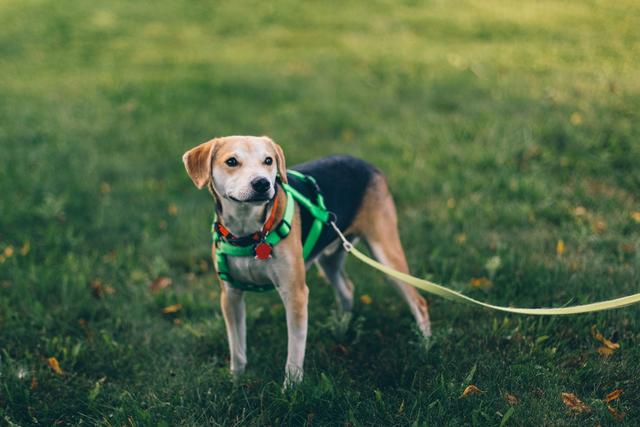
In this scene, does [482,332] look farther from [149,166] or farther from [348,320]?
[149,166]

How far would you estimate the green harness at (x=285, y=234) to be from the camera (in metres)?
3.46

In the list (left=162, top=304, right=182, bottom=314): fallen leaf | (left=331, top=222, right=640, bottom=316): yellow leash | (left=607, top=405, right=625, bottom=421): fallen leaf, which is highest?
(left=331, top=222, right=640, bottom=316): yellow leash

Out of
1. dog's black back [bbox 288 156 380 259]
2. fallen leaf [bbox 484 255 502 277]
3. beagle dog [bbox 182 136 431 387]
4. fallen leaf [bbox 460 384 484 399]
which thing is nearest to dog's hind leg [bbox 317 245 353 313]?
beagle dog [bbox 182 136 431 387]

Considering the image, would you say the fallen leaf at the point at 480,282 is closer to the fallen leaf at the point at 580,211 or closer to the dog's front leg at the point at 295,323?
the fallen leaf at the point at 580,211

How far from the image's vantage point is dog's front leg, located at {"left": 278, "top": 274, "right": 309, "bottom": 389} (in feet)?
11.6

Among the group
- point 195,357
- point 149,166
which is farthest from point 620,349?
point 149,166

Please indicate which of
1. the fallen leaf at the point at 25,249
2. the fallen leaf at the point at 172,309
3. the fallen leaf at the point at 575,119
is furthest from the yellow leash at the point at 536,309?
the fallen leaf at the point at 575,119

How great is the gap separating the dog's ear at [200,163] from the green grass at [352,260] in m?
1.33

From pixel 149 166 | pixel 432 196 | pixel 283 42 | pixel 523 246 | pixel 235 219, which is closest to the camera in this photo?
pixel 235 219

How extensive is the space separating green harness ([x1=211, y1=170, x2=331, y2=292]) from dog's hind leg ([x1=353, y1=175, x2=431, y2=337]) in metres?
0.52

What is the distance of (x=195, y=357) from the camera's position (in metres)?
4.11

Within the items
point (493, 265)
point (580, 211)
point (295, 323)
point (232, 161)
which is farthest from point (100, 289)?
point (580, 211)

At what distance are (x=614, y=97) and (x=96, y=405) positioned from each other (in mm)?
7650

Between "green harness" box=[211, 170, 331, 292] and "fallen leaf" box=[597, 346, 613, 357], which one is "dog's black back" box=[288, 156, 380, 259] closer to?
"green harness" box=[211, 170, 331, 292]
